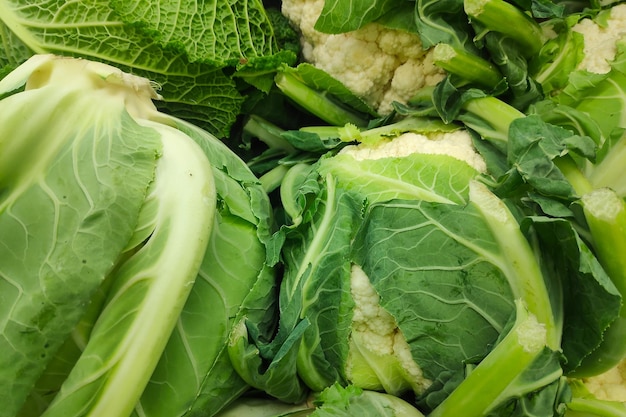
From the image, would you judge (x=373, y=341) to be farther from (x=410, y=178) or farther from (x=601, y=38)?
(x=601, y=38)

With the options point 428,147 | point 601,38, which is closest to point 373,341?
point 428,147

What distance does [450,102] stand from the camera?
3.38ft

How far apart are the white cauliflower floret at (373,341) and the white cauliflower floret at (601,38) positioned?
62 cm

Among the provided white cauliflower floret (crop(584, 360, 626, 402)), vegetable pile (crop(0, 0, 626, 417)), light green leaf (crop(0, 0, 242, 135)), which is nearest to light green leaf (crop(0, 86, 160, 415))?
vegetable pile (crop(0, 0, 626, 417))

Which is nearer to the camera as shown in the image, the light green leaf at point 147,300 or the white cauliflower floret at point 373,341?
the light green leaf at point 147,300

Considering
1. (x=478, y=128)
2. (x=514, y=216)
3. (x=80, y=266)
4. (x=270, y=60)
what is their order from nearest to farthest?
(x=80, y=266) < (x=514, y=216) < (x=478, y=128) < (x=270, y=60)

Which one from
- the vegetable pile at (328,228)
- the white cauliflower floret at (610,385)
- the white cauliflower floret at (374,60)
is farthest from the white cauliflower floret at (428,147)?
the white cauliflower floret at (610,385)

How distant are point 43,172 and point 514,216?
0.70 meters

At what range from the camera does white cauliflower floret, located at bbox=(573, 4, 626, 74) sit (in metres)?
1.02

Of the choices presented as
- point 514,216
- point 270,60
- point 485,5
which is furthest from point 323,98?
point 514,216

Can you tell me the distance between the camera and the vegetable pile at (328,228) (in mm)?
735

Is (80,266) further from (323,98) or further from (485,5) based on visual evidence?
(485,5)

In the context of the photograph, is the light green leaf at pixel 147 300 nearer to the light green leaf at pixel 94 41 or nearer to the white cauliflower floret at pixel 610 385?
the light green leaf at pixel 94 41

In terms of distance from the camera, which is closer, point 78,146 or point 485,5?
point 78,146
